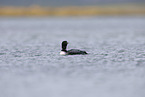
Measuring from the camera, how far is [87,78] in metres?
13.9

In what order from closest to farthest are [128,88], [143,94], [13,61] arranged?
[143,94], [128,88], [13,61]

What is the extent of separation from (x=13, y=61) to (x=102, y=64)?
534 cm

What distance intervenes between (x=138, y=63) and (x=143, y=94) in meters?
5.84

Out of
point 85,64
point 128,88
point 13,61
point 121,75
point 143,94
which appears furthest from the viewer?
point 13,61

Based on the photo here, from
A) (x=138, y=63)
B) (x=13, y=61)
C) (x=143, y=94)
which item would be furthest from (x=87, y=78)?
(x=13, y=61)

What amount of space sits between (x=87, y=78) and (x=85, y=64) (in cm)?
314

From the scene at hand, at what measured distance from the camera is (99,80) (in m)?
13.6

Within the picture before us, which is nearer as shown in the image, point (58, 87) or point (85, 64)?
point (58, 87)

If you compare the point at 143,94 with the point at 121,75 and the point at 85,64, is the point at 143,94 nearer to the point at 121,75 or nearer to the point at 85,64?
the point at 121,75

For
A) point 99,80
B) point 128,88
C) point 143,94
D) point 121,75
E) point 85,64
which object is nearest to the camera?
point 143,94

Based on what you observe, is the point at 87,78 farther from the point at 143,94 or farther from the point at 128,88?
the point at 143,94

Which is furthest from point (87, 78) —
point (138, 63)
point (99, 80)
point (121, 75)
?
point (138, 63)

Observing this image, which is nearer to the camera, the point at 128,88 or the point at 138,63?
the point at 128,88

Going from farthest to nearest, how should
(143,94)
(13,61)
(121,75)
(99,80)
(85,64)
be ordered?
(13,61), (85,64), (121,75), (99,80), (143,94)
